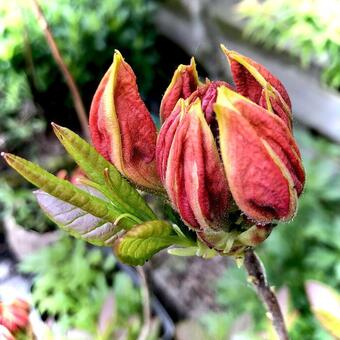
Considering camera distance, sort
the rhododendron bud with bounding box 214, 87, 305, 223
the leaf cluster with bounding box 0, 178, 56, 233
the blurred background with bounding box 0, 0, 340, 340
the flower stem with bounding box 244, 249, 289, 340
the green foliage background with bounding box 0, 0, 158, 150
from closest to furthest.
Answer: the rhododendron bud with bounding box 214, 87, 305, 223 → the flower stem with bounding box 244, 249, 289, 340 → the blurred background with bounding box 0, 0, 340, 340 → the leaf cluster with bounding box 0, 178, 56, 233 → the green foliage background with bounding box 0, 0, 158, 150

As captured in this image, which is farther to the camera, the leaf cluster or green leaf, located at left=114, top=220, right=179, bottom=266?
the leaf cluster

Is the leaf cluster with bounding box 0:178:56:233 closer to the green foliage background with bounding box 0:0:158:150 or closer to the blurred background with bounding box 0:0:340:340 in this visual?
the blurred background with bounding box 0:0:340:340

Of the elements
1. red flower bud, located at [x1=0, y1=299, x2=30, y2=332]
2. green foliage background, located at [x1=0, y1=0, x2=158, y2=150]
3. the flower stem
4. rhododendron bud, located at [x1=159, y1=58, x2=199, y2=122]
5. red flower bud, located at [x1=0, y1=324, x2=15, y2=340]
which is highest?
rhododendron bud, located at [x1=159, y1=58, x2=199, y2=122]

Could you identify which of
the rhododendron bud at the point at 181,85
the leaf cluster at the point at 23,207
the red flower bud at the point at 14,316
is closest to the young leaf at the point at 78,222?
the rhododendron bud at the point at 181,85

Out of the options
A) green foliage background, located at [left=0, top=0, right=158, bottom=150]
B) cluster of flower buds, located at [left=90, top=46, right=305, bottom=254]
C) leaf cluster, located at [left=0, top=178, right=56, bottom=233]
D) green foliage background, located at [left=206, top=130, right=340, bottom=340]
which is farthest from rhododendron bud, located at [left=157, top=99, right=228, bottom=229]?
green foliage background, located at [left=0, top=0, right=158, bottom=150]

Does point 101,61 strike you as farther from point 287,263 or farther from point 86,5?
point 287,263

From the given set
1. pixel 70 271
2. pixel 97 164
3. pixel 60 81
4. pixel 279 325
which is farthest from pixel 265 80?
pixel 60 81
